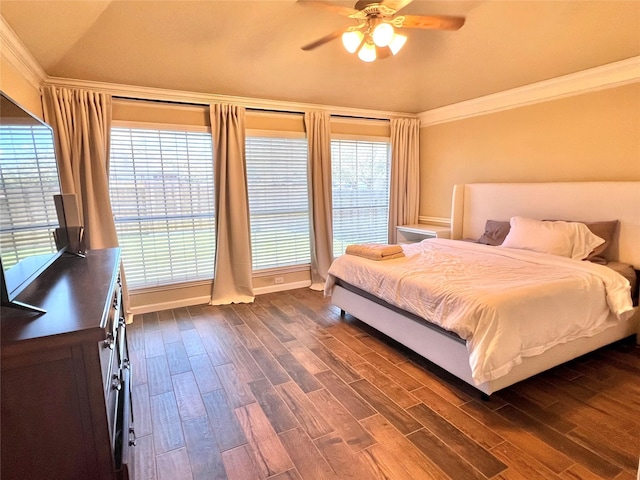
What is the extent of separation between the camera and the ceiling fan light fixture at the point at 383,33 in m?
2.14

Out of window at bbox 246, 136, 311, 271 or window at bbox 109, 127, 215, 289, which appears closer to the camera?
window at bbox 109, 127, 215, 289

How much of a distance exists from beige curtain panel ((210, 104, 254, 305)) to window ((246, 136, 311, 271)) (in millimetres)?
223

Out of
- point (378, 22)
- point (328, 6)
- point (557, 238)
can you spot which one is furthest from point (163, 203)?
point (557, 238)

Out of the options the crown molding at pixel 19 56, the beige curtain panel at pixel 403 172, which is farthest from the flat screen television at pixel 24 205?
the beige curtain panel at pixel 403 172

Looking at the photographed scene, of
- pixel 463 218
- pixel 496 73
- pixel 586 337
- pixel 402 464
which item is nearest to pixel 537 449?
pixel 402 464

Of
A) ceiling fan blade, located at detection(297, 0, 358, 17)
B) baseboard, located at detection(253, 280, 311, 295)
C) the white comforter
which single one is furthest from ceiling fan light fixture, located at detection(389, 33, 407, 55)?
baseboard, located at detection(253, 280, 311, 295)

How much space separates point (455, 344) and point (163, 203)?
335 cm

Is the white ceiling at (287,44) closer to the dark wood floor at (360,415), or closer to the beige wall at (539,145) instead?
the beige wall at (539,145)

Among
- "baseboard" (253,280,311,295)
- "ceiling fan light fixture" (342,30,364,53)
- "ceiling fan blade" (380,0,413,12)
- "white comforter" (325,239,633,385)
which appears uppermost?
"ceiling fan blade" (380,0,413,12)

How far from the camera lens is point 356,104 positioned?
475cm

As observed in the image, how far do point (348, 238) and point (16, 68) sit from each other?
3.96m

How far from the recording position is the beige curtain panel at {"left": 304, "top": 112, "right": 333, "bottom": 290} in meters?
4.57

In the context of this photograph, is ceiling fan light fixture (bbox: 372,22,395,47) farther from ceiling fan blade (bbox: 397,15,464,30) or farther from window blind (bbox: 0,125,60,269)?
window blind (bbox: 0,125,60,269)

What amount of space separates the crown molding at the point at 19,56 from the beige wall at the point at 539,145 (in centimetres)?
465
